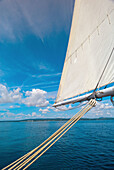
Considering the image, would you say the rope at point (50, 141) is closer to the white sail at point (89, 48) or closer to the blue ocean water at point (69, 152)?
the white sail at point (89, 48)

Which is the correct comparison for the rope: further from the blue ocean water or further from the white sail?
the blue ocean water

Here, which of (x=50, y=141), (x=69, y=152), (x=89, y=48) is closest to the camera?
(x=50, y=141)

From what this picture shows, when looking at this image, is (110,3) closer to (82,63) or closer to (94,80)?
(82,63)

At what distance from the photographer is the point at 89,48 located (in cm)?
568

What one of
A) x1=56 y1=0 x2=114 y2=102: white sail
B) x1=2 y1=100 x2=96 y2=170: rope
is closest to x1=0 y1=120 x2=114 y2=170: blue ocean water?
x1=56 y1=0 x2=114 y2=102: white sail

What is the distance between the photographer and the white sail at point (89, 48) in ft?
15.1

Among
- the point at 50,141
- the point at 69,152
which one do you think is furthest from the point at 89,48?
the point at 69,152

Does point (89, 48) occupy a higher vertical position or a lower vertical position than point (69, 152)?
higher

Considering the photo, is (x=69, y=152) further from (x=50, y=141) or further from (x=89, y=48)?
(x=89, y=48)

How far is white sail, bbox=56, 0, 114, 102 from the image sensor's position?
15.1ft

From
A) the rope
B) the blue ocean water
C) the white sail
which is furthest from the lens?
the blue ocean water

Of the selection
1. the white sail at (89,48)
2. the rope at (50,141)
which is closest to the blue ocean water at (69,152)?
the white sail at (89,48)

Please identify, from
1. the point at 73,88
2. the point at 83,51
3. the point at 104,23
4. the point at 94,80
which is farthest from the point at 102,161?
the point at 104,23

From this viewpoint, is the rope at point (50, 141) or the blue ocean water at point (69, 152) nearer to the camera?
the rope at point (50, 141)
